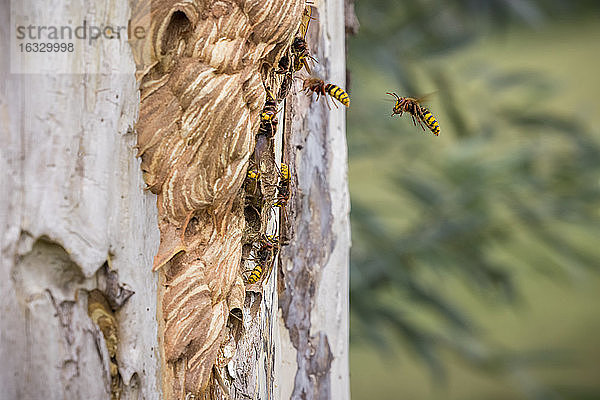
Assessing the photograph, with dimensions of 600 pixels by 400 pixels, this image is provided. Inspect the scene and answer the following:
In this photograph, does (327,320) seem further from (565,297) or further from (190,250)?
(565,297)

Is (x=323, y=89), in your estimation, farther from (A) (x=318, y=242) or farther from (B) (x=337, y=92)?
(A) (x=318, y=242)

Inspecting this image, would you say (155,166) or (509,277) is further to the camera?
(509,277)

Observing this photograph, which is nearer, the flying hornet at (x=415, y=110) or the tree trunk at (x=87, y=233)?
the tree trunk at (x=87, y=233)

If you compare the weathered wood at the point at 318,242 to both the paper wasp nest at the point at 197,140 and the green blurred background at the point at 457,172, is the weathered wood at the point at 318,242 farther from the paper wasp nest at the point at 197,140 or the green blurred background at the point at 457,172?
the green blurred background at the point at 457,172

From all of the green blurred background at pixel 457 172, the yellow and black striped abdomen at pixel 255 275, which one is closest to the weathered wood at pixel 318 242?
the yellow and black striped abdomen at pixel 255 275

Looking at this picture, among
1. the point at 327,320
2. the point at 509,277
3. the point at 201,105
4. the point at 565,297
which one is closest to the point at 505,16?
the point at 509,277

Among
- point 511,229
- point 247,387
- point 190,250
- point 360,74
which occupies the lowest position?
point 247,387
